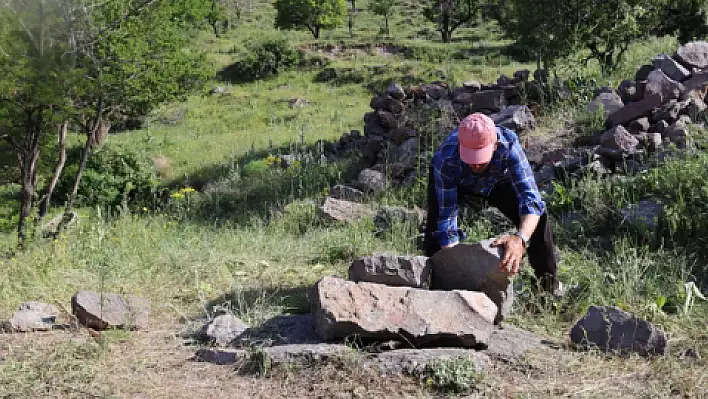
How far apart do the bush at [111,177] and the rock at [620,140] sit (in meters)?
11.5

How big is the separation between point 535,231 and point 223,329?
1.83 metres

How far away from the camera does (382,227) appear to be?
6.12 metres

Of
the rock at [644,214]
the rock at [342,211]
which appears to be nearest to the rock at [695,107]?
the rock at [644,214]

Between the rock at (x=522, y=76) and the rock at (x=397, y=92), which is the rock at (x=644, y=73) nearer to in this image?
the rock at (x=522, y=76)

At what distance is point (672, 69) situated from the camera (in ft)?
26.6

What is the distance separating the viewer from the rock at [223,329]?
365 cm

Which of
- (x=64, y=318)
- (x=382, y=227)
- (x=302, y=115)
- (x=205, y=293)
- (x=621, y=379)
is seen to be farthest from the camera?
(x=302, y=115)

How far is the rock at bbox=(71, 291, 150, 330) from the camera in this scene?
3.82 meters

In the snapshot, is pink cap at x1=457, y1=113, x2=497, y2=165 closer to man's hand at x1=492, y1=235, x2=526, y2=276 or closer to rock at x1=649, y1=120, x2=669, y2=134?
man's hand at x1=492, y1=235, x2=526, y2=276

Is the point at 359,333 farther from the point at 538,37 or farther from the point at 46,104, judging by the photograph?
the point at 46,104

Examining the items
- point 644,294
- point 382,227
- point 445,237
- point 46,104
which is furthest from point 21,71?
point 644,294

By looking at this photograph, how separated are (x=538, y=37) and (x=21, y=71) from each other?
7822 mm

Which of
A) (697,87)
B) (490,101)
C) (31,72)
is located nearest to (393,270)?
(697,87)

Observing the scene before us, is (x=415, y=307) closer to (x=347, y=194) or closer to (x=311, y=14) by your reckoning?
(x=347, y=194)
